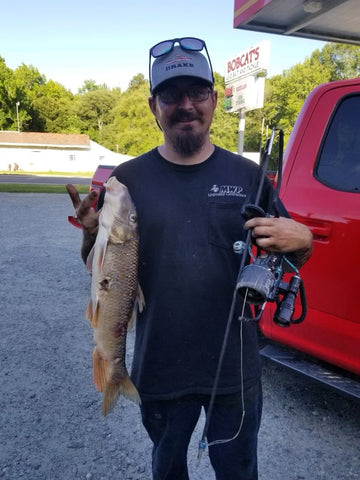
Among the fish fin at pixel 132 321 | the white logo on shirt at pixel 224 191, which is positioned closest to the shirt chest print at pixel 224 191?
the white logo on shirt at pixel 224 191

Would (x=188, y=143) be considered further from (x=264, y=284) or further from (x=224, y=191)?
(x=264, y=284)

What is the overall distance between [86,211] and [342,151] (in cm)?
192

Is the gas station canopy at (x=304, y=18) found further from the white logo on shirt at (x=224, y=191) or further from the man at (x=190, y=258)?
the white logo on shirt at (x=224, y=191)

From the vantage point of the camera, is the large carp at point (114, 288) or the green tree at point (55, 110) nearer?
the large carp at point (114, 288)

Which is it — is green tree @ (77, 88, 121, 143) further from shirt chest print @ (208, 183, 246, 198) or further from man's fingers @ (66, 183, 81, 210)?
shirt chest print @ (208, 183, 246, 198)

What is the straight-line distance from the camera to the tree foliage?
44.5 m

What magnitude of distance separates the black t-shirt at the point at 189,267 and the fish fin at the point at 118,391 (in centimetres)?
5

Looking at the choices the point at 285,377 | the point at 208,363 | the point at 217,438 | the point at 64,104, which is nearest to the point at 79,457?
the point at 217,438

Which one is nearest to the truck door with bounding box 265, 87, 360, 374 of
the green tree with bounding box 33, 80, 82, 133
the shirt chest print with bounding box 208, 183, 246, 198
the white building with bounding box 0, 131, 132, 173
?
the shirt chest print with bounding box 208, 183, 246, 198

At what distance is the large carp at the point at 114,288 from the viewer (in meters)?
1.65

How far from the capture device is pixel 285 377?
3541 millimetres

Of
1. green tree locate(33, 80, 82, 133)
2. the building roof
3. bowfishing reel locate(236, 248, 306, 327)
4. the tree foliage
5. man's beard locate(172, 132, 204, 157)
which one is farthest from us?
green tree locate(33, 80, 82, 133)

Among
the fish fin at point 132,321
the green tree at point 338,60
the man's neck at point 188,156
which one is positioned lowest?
the fish fin at point 132,321

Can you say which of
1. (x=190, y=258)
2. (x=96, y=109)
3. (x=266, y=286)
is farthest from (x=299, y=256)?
(x=96, y=109)
